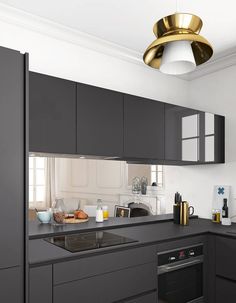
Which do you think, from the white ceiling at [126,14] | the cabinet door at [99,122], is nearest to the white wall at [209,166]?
the white ceiling at [126,14]

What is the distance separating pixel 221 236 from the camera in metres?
A: 2.68

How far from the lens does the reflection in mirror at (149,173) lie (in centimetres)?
480

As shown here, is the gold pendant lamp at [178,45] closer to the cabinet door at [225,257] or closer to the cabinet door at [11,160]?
the cabinet door at [11,160]

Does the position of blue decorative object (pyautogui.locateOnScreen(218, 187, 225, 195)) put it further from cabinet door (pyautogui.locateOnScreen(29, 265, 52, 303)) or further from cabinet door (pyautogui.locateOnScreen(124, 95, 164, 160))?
cabinet door (pyautogui.locateOnScreen(29, 265, 52, 303))

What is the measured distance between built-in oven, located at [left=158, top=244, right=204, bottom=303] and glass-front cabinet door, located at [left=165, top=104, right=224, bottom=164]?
0.95m

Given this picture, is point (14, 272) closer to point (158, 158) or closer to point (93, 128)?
point (93, 128)

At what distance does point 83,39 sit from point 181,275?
2307 mm

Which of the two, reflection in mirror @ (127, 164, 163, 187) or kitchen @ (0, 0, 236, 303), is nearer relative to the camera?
kitchen @ (0, 0, 236, 303)

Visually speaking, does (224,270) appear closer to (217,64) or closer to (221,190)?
(221,190)

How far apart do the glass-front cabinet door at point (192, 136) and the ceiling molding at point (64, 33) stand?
0.74m

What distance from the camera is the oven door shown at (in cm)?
237

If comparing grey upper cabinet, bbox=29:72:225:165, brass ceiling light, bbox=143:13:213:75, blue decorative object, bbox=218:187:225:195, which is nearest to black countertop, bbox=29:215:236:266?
blue decorative object, bbox=218:187:225:195

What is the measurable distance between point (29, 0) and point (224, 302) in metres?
2.96

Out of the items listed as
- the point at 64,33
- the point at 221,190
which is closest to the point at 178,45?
the point at 64,33
